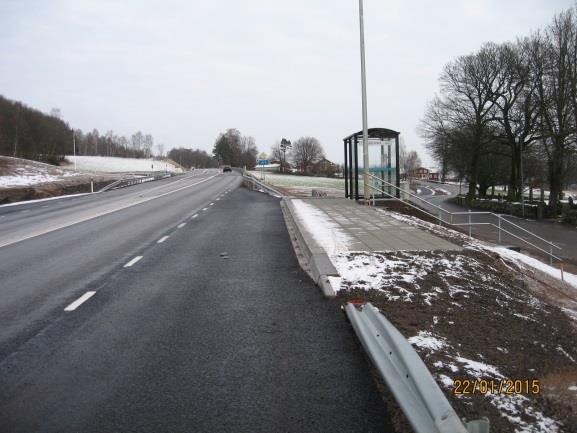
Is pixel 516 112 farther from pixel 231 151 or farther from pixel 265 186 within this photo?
pixel 231 151

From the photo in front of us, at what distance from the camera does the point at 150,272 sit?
30.8 feet

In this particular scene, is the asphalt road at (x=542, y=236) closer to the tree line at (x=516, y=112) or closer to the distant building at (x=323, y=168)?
the tree line at (x=516, y=112)

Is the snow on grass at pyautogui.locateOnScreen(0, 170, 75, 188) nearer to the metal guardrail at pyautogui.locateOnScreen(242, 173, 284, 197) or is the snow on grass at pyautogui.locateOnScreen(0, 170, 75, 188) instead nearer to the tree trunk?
the metal guardrail at pyautogui.locateOnScreen(242, 173, 284, 197)

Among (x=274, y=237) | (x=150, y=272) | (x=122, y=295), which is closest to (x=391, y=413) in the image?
(x=122, y=295)

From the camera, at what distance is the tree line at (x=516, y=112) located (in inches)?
1501

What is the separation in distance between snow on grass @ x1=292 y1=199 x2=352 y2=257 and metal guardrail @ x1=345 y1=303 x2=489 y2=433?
5008 mm

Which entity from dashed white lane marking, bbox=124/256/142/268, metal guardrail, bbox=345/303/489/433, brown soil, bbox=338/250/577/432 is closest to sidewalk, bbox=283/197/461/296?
brown soil, bbox=338/250/577/432

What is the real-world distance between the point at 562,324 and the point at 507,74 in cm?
4753

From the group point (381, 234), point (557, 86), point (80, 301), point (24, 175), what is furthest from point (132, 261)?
point (24, 175)

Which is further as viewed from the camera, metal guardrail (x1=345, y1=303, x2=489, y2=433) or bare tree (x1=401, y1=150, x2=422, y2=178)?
bare tree (x1=401, y1=150, x2=422, y2=178)

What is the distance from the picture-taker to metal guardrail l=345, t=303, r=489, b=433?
302 centimetres

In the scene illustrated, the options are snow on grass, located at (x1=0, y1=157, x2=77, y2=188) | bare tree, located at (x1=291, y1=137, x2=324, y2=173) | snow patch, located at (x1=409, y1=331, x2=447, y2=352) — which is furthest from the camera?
bare tree, located at (x1=291, y1=137, x2=324, y2=173)

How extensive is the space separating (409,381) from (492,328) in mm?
2632

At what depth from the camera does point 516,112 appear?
49156mm
